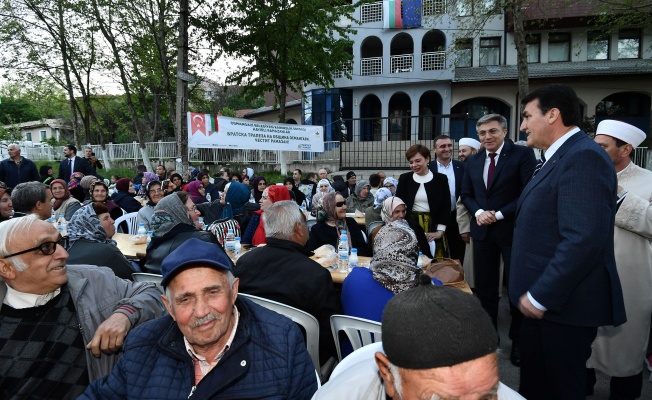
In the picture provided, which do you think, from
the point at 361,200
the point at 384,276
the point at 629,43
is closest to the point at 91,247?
the point at 384,276

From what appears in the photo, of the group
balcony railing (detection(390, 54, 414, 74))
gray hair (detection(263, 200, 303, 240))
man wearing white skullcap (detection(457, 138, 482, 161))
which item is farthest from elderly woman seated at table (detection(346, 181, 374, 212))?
balcony railing (detection(390, 54, 414, 74))

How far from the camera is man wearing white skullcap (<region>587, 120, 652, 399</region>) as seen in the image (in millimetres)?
2744

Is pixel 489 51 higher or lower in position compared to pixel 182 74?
higher

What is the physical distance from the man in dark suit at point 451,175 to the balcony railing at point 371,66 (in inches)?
760

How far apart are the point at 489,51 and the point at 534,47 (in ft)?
7.88

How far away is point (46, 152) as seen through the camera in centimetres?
3016

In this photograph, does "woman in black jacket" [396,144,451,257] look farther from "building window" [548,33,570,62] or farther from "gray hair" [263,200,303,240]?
"building window" [548,33,570,62]

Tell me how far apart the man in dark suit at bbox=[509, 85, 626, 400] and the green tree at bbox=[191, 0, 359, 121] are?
1144 centimetres

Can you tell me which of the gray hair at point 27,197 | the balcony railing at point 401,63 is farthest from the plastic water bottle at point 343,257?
the balcony railing at point 401,63

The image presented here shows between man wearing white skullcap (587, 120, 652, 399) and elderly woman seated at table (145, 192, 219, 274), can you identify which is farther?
elderly woman seated at table (145, 192, 219, 274)

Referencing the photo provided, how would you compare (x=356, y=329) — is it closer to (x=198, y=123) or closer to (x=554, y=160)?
(x=554, y=160)

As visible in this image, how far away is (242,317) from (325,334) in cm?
98

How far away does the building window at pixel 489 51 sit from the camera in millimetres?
22656

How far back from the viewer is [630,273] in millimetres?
2820
